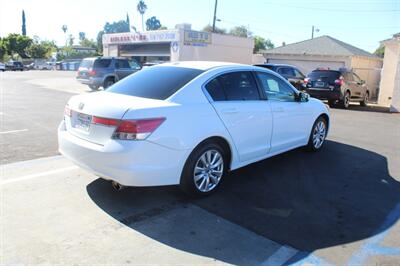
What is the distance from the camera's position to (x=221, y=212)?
425cm


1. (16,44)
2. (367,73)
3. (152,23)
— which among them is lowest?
(367,73)

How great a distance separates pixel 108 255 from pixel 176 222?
89 centimetres

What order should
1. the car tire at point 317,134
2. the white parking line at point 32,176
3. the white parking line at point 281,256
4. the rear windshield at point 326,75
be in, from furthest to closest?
the rear windshield at point 326,75, the car tire at point 317,134, the white parking line at point 32,176, the white parking line at point 281,256

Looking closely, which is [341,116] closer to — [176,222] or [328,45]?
[176,222]

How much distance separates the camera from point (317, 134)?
7.11 metres

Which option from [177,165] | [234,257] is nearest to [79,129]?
[177,165]

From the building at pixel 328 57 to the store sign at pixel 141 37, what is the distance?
878 cm

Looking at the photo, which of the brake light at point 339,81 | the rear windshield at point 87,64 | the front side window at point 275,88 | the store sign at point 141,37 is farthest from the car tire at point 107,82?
the front side window at point 275,88

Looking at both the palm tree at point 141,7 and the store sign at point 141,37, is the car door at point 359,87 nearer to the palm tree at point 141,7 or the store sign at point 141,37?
the store sign at point 141,37

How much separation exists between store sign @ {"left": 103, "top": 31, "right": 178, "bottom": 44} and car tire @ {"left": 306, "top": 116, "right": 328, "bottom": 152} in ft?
85.5

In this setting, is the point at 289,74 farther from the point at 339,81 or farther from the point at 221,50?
the point at 221,50

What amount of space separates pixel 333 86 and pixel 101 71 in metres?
11.2

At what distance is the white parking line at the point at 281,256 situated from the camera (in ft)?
10.7

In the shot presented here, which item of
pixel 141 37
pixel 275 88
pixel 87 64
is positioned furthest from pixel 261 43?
pixel 275 88
